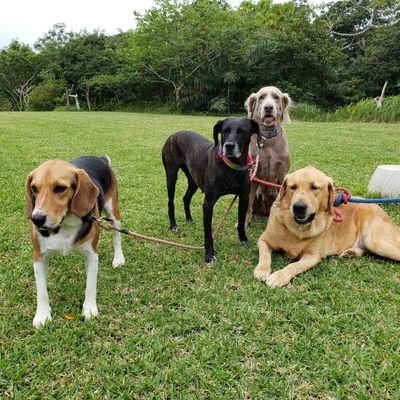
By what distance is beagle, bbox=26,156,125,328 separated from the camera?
97.1 inches

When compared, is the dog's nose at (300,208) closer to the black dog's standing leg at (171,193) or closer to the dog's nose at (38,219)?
the black dog's standing leg at (171,193)

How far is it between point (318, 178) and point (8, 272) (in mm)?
2908

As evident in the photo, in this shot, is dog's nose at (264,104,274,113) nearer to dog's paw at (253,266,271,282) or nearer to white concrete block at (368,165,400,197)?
white concrete block at (368,165,400,197)

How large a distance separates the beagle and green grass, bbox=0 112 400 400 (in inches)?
8.2

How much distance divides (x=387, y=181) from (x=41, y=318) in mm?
4723

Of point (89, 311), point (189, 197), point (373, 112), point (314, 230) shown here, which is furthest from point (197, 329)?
point (373, 112)

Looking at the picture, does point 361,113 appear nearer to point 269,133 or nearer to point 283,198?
point 269,133

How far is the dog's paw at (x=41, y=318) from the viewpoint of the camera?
8.61 feet

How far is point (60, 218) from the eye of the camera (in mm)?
2486

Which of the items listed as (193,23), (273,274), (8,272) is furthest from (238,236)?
(193,23)

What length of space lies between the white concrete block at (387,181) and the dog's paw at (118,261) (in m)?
3.81

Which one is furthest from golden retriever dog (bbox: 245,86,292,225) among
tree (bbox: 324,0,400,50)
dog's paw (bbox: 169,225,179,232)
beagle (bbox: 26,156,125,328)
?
tree (bbox: 324,0,400,50)

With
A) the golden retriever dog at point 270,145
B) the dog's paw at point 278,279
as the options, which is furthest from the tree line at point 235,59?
the dog's paw at point 278,279

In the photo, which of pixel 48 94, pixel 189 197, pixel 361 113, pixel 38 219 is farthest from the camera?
pixel 48 94
